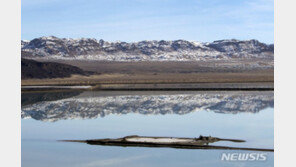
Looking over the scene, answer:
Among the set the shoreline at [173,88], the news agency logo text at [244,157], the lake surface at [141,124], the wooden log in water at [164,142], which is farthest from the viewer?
the shoreline at [173,88]

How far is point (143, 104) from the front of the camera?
1880 inches

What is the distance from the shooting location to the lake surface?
23.6m

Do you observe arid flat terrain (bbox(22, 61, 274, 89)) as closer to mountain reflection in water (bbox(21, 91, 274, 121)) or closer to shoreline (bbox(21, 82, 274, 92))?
shoreline (bbox(21, 82, 274, 92))

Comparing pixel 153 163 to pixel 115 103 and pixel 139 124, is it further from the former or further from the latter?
Answer: pixel 115 103

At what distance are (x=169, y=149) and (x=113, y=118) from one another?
13.5 meters

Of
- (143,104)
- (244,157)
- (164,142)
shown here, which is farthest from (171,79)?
(244,157)

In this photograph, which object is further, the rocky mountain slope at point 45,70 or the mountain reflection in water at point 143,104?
the rocky mountain slope at point 45,70

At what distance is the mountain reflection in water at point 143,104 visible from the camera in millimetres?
41812

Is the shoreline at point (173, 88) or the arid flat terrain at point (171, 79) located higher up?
the arid flat terrain at point (171, 79)

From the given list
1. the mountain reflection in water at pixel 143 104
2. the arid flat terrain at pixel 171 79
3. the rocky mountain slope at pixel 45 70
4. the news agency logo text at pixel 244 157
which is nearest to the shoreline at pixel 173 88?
the arid flat terrain at pixel 171 79

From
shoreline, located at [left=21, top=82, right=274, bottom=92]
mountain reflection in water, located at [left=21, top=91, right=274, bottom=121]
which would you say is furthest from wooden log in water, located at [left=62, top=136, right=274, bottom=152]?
shoreline, located at [left=21, top=82, right=274, bottom=92]

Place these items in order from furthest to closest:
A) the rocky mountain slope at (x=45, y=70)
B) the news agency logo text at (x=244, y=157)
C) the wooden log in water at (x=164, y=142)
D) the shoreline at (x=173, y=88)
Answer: the rocky mountain slope at (x=45, y=70) → the shoreline at (x=173, y=88) → the wooden log in water at (x=164, y=142) → the news agency logo text at (x=244, y=157)

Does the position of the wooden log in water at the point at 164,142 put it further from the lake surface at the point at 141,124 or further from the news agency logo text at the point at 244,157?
the news agency logo text at the point at 244,157

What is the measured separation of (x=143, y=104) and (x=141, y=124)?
1293 centimetres
